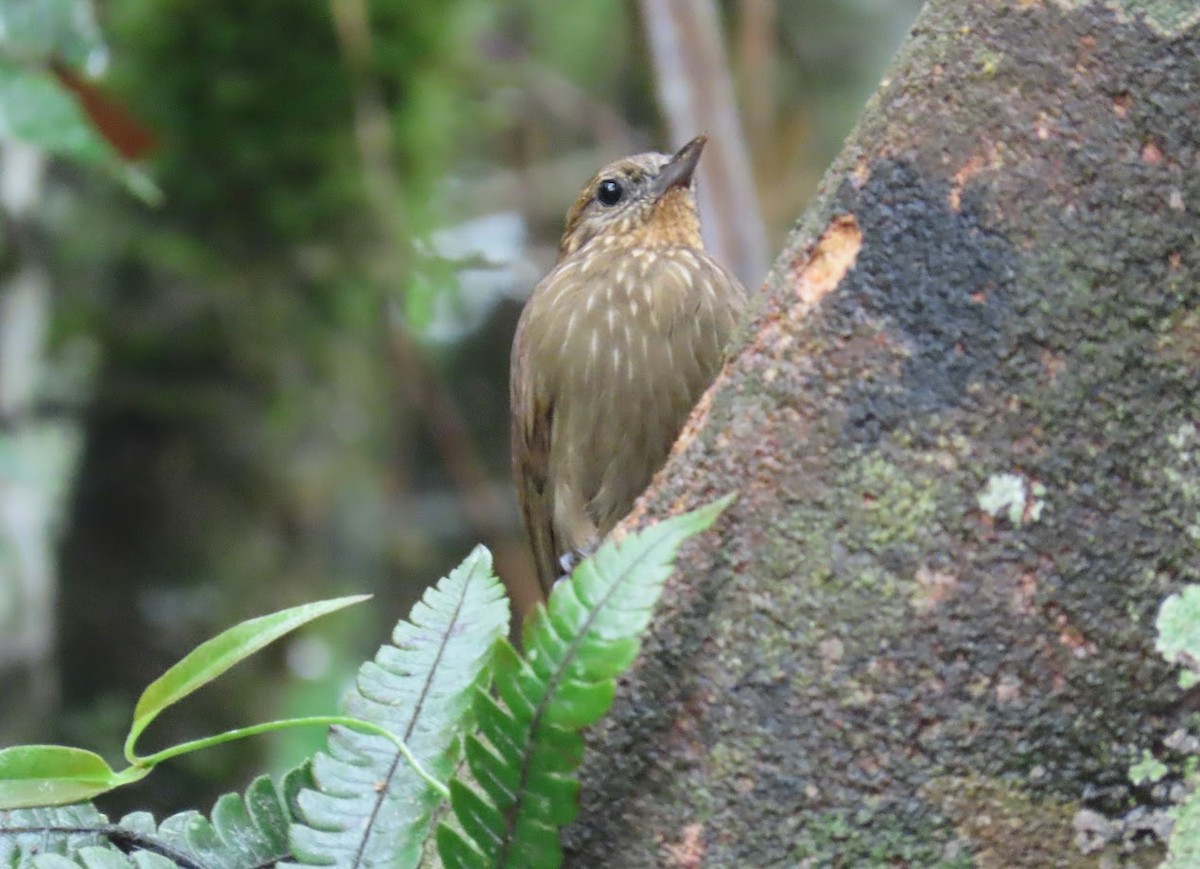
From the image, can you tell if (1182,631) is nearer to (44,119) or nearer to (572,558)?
(572,558)

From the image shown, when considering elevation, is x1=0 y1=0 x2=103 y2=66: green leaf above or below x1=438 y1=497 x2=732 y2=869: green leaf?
above

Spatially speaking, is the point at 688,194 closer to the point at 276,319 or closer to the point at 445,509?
the point at 276,319

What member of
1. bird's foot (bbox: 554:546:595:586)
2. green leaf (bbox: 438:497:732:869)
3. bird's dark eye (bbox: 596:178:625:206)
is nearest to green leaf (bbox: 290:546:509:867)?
green leaf (bbox: 438:497:732:869)

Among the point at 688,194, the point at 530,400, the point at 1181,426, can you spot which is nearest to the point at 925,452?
the point at 1181,426

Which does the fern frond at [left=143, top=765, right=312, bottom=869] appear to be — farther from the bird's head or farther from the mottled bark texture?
the bird's head

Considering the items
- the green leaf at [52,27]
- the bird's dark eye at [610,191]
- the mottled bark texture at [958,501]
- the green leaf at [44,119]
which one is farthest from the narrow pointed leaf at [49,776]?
the bird's dark eye at [610,191]

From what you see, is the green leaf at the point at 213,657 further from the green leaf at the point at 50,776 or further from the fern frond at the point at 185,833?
the fern frond at the point at 185,833
